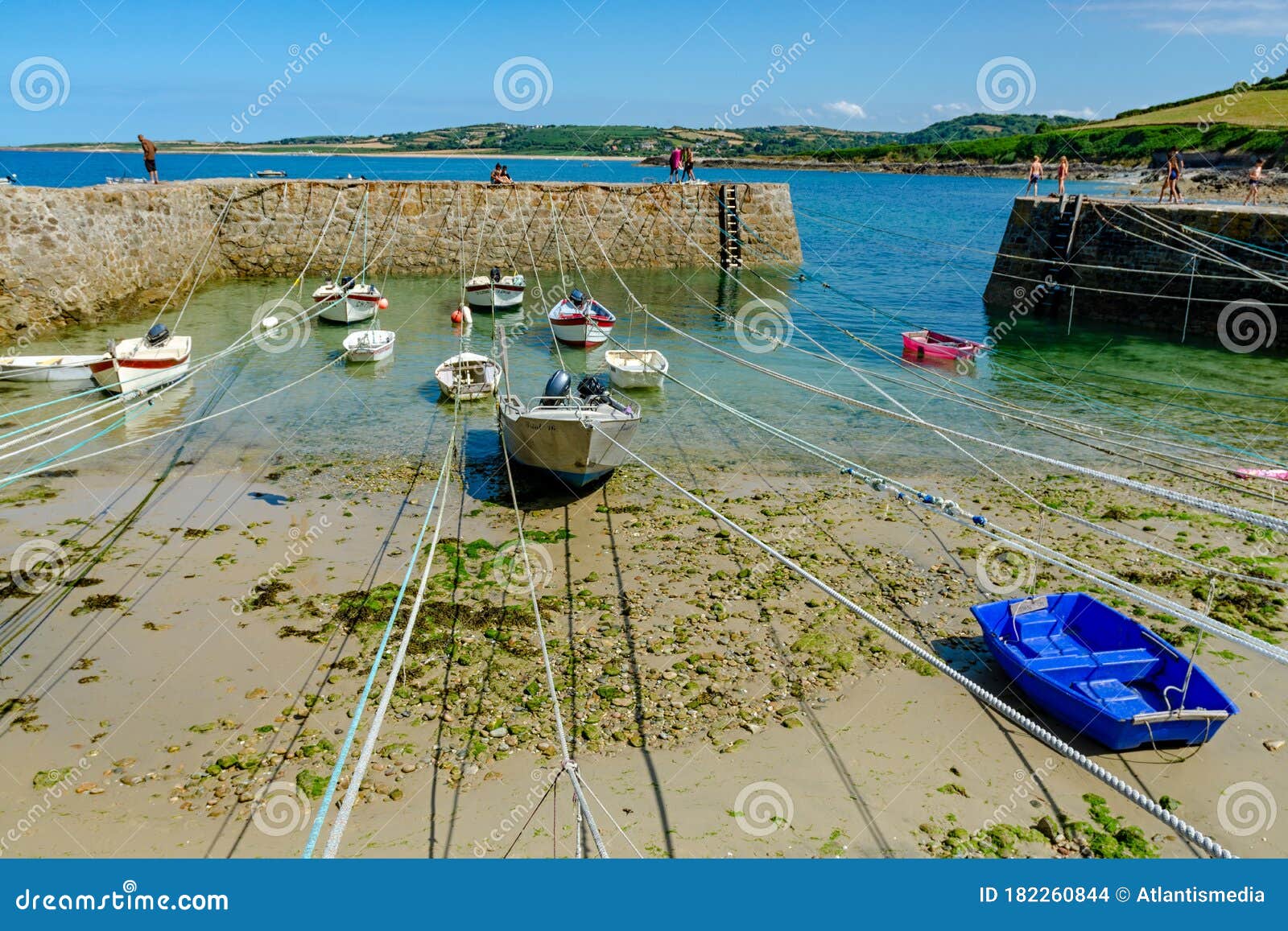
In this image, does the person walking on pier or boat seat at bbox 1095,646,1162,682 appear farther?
the person walking on pier

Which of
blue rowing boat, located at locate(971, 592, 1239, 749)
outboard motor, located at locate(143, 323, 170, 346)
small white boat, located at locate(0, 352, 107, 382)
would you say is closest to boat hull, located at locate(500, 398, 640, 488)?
blue rowing boat, located at locate(971, 592, 1239, 749)

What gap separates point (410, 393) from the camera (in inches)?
777

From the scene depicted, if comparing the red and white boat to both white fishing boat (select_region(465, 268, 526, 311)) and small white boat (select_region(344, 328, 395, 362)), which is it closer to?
Result: small white boat (select_region(344, 328, 395, 362))

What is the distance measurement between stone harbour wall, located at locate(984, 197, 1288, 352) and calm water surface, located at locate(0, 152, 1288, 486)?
0.89 m

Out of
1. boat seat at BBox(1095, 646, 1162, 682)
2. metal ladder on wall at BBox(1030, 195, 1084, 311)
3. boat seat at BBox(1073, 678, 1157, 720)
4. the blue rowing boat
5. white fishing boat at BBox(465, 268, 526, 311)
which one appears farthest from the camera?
white fishing boat at BBox(465, 268, 526, 311)

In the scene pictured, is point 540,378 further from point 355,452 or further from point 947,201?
point 947,201

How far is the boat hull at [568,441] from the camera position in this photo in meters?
12.9

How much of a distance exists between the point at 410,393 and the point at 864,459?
418 inches

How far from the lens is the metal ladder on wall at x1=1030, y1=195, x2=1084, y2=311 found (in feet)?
91.3

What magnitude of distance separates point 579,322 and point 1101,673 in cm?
1771

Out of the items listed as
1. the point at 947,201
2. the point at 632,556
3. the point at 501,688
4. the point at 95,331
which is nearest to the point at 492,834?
the point at 501,688

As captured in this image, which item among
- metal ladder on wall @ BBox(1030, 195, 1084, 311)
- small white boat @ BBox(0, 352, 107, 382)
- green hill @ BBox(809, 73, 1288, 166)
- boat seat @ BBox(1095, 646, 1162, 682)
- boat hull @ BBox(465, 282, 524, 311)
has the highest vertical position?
green hill @ BBox(809, 73, 1288, 166)

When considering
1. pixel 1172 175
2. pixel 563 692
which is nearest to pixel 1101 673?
pixel 563 692

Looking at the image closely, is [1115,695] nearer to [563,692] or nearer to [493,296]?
[563,692]
